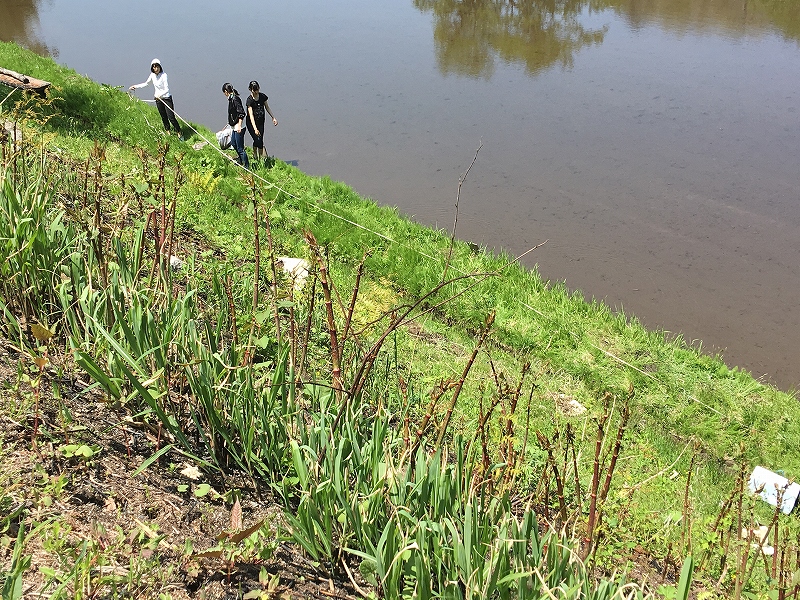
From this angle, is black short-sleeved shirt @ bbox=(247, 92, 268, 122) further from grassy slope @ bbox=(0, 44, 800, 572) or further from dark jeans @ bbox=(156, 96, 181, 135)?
dark jeans @ bbox=(156, 96, 181, 135)

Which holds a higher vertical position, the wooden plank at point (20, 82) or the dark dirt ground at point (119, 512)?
the wooden plank at point (20, 82)

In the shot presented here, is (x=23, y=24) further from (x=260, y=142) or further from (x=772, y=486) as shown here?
(x=772, y=486)

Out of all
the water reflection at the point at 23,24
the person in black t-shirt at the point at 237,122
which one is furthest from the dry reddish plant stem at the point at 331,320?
the water reflection at the point at 23,24

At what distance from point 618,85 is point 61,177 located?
1007cm

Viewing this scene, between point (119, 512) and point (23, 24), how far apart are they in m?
18.6

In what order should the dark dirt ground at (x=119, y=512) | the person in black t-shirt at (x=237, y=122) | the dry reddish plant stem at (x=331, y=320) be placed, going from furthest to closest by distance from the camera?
1. the person in black t-shirt at (x=237, y=122)
2. the dry reddish plant stem at (x=331, y=320)
3. the dark dirt ground at (x=119, y=512)

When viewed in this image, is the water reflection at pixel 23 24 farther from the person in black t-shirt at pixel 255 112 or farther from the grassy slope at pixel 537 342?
the person in black t-shirt at pixel 255 112

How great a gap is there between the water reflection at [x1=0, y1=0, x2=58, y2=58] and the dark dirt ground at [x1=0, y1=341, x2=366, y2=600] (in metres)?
14.4

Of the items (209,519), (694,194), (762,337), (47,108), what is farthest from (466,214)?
(209,519)

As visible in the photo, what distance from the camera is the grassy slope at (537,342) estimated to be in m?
5.07

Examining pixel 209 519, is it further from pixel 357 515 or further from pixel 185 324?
pixel 185 324

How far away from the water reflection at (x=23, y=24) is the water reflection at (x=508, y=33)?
863cm

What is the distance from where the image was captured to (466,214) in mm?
8789

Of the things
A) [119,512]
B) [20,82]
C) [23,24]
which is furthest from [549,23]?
[119,512]
